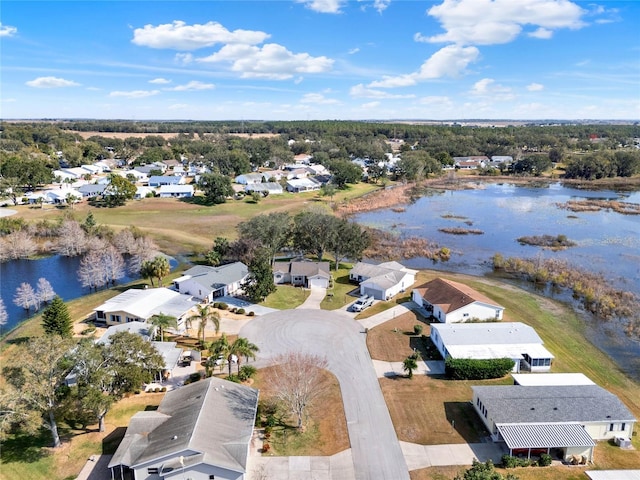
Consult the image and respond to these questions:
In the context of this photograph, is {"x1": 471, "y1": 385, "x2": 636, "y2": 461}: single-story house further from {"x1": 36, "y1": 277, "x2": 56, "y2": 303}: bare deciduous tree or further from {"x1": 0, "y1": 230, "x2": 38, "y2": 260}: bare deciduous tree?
{"x1": 0, "y1": 230, "x2": 38, "y2": 260}: bare deciduous tree

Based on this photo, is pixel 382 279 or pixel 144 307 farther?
pixel 382 279

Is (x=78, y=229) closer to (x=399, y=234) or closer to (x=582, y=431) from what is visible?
(x=399, y=234)

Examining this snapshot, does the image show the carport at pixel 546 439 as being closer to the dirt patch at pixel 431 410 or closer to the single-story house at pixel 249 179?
the dirt patch at pixel 431 410

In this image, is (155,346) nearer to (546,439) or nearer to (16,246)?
(546,439)

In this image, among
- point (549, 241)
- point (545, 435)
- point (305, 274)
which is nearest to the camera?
point (545, 435)

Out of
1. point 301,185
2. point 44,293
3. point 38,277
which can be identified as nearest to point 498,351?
point 44,293

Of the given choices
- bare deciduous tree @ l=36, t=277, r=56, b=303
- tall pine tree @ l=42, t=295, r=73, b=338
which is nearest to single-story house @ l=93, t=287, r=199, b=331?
tall pine tree @ l=42, t=295, r=73, b=338
